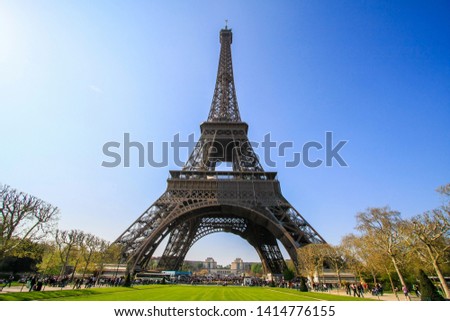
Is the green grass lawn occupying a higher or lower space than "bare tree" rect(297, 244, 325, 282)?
lower

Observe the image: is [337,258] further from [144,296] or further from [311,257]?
[144,296]

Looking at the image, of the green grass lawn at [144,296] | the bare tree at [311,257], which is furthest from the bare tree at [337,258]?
the green grass lawn at [144,296]

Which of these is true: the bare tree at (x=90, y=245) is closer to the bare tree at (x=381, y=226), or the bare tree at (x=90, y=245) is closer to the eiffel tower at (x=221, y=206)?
the eiffel tower at (x=221, y=206)

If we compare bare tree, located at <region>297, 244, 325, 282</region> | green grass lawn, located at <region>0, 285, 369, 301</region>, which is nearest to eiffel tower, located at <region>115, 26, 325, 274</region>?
bare tree, located at <region>297, 244, 325, 282</region>

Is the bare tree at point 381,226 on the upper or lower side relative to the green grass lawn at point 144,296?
upper

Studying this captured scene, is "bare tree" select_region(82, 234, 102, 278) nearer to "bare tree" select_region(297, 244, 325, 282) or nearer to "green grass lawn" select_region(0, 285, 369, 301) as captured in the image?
"green grass lawn" select_region(0, 285, 369, 301)

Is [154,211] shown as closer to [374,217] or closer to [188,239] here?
[188,239]
